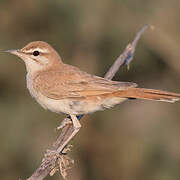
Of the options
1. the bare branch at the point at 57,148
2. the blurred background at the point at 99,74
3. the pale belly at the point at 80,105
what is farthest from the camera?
the blurred background at the point at 99,74

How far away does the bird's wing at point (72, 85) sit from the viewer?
6570mm

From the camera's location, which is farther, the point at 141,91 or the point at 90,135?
the point at 90,135

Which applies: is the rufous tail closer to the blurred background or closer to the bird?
the bird

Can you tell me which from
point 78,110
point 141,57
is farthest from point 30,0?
point 78,110

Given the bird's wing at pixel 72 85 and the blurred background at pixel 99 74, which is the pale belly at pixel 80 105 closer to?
the bird's wing at pixel 72 85

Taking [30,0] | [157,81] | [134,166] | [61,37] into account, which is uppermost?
[30,0]

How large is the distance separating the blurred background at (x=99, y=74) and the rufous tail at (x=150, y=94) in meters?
2.19

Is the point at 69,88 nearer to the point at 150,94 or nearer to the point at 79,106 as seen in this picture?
the point at 79,106

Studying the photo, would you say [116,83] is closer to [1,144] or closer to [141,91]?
[141,91]

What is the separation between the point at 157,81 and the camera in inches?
369

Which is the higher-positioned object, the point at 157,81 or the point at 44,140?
the point at 157,81

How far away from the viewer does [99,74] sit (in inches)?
351

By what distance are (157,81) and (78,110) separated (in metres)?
3.02

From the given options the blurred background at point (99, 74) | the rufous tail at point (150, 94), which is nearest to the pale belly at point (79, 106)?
the rufous tail at point (150, 94)
